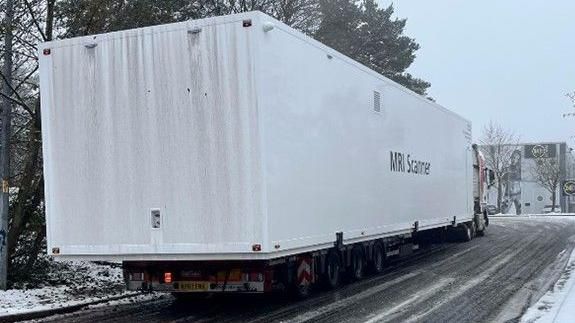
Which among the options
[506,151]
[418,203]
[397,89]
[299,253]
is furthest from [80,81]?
[506,151]

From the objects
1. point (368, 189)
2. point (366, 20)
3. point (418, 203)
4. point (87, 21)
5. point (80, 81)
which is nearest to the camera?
point (80, 81)

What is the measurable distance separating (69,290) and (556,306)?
808 centimetres

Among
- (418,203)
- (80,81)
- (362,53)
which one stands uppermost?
(362,53)

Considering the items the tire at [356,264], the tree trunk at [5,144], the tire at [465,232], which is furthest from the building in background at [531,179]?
the tree trunk at [5,144]

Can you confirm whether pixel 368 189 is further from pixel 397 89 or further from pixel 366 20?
pixel 366 20

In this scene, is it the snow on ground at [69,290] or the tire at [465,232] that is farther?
the tire at [465,232]

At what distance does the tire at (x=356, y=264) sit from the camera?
12430 millimetres

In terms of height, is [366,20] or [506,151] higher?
[366,20]

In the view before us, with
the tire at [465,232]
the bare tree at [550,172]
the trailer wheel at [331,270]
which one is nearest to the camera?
the trailer wheel at [331,270]

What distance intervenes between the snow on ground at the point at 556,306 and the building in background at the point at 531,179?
41314mm

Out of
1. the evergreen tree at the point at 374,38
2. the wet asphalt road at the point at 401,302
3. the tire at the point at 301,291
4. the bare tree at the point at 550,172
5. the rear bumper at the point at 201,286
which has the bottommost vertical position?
the wet asphalt road at the point at 401,302

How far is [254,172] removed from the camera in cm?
859

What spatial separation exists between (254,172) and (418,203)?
761 cm

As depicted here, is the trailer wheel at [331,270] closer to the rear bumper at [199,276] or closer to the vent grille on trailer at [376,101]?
the rear bumper at [199,276]
